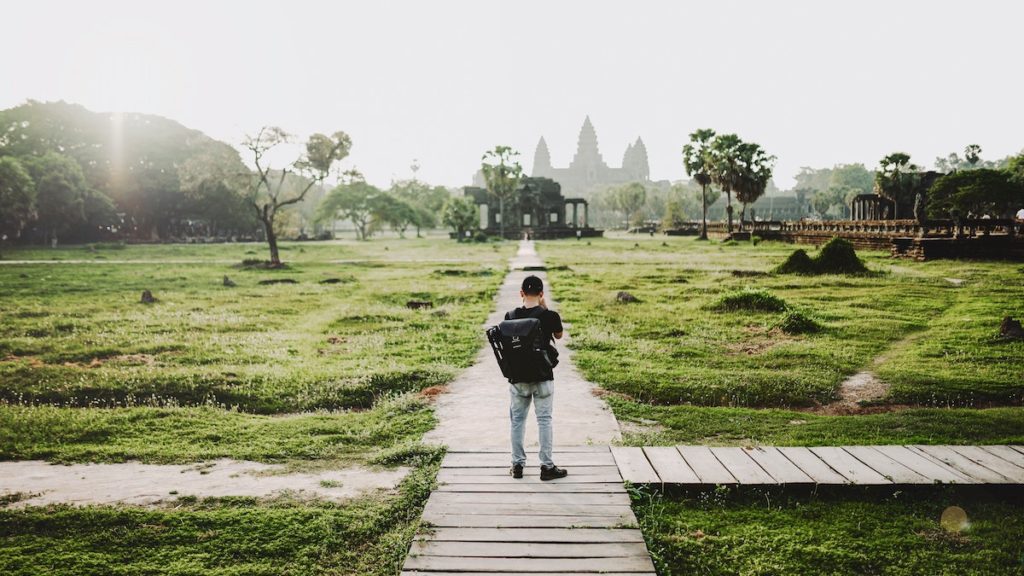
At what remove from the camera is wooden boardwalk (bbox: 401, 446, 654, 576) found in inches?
151

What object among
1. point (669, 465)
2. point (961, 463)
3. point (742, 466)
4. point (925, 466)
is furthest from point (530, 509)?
point (961, 463)

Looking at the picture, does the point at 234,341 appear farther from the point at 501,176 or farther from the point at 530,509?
the point at 501,176

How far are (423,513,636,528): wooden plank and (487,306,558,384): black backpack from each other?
109cm

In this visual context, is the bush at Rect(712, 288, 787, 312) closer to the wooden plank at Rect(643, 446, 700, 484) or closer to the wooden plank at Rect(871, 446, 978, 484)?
the wooden plank at Rect(871, 446, 978, 484)

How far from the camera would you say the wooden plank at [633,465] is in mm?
5004

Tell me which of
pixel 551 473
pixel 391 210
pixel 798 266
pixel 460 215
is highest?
pixel 391 210

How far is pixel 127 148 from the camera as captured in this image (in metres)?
58.3

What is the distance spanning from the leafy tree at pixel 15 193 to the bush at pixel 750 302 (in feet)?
140

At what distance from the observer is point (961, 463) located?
17.4ft

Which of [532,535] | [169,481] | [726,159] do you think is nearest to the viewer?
[532,535]

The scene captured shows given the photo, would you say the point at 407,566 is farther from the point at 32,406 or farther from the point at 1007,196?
the point at 1007,196

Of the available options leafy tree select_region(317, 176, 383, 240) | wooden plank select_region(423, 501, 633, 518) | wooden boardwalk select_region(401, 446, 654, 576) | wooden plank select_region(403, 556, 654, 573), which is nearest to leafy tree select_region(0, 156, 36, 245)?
leafy tree select_region(317, 176, 383, 240)

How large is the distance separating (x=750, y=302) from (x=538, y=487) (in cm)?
1097

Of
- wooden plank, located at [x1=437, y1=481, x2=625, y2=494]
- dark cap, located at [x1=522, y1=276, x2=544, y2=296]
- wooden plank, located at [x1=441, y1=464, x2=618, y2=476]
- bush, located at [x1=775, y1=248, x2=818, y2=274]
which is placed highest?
dark cap, located at [x1=522, y1=276, x2=544, y2=296]
